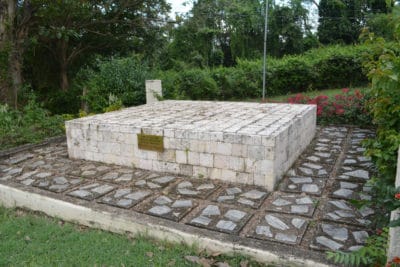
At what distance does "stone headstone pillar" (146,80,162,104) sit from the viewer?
7875mm

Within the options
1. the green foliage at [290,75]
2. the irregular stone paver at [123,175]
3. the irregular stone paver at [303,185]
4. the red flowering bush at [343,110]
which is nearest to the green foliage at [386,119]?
the irregular stone paver at [303,185]

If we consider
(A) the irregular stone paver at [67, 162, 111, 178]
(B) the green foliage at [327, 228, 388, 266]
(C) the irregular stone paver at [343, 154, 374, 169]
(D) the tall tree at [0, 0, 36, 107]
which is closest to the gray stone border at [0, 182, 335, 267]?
(B) the green foliage at [327, 228, 388, 266]

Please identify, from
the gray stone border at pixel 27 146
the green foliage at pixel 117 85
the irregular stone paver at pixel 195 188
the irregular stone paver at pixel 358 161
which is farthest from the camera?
the green foliage at pixel 117 85

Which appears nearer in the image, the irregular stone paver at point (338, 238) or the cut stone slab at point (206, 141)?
the irregular stone paver at point (338, 238)

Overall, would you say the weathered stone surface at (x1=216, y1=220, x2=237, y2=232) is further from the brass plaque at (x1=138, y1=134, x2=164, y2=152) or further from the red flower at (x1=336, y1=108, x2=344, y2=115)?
the red flower at (x1=336, y1=108, x2=344, y2=115)

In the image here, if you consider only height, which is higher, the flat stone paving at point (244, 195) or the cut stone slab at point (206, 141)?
the cut stone slab at point (206, 141)

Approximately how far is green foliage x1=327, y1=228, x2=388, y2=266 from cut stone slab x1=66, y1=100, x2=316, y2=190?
149cm

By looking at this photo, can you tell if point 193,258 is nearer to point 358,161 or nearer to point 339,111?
point 358,161

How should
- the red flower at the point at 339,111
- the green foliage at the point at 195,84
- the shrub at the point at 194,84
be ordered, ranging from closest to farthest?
the red flower at the point at 339,111
the shrub at the point at 194,84
the green foliage at the point at 195,84

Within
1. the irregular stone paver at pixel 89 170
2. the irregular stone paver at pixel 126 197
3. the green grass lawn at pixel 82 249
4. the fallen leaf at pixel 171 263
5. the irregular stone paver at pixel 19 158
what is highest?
the irregular stone paver at pixel 19 158

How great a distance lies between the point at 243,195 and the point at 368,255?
1490 millimetres

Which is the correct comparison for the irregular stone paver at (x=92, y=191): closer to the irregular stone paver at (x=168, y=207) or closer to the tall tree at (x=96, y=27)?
the irregular stone paver at (x=168, y=207)

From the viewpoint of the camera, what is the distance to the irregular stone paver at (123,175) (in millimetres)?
4235

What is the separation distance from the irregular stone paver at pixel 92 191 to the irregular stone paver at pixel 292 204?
1866 millimetres
